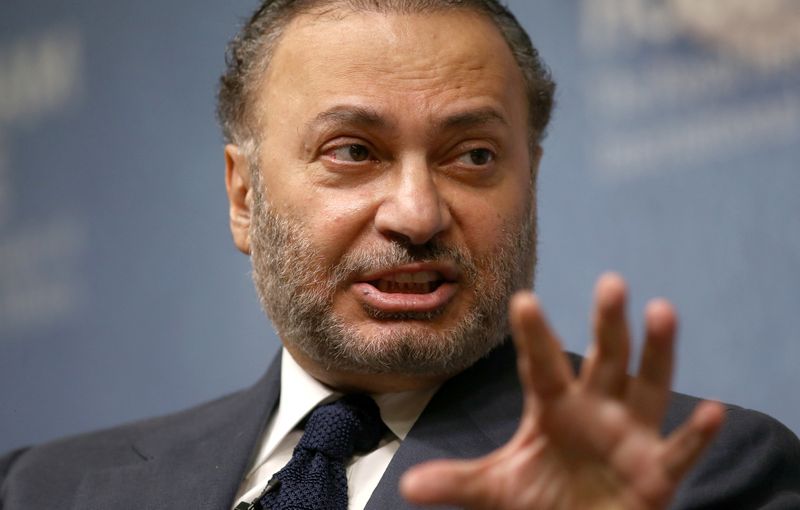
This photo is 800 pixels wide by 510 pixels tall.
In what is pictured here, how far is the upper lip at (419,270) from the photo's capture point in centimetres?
178

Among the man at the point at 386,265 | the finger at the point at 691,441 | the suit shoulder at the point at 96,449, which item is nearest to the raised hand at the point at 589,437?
the finger at the point at 691,441

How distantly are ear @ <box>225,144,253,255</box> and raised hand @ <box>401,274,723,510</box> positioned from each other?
104 cm

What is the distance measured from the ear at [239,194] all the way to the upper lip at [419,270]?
0.40 meters

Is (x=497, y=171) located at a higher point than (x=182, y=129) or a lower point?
higher

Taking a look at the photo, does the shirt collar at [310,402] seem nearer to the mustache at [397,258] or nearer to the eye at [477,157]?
the mustache at [397,258]

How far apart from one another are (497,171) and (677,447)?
2.80 feet

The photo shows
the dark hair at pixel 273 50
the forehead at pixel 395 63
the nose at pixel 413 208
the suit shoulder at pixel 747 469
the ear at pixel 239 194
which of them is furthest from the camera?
the ear at pixel 239 194

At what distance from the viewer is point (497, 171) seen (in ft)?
6.31

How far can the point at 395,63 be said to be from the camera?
1.87 metres

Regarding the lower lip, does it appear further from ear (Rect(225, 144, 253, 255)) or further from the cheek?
ear (Rect(225, 144, 253, 255))

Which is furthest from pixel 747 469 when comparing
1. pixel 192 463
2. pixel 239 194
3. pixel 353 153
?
pixel 239 194

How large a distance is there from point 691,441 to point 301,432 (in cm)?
95

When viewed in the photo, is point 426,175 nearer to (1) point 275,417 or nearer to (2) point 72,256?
(1) point 275,417

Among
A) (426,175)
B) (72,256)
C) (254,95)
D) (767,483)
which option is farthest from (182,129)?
(767,483)
